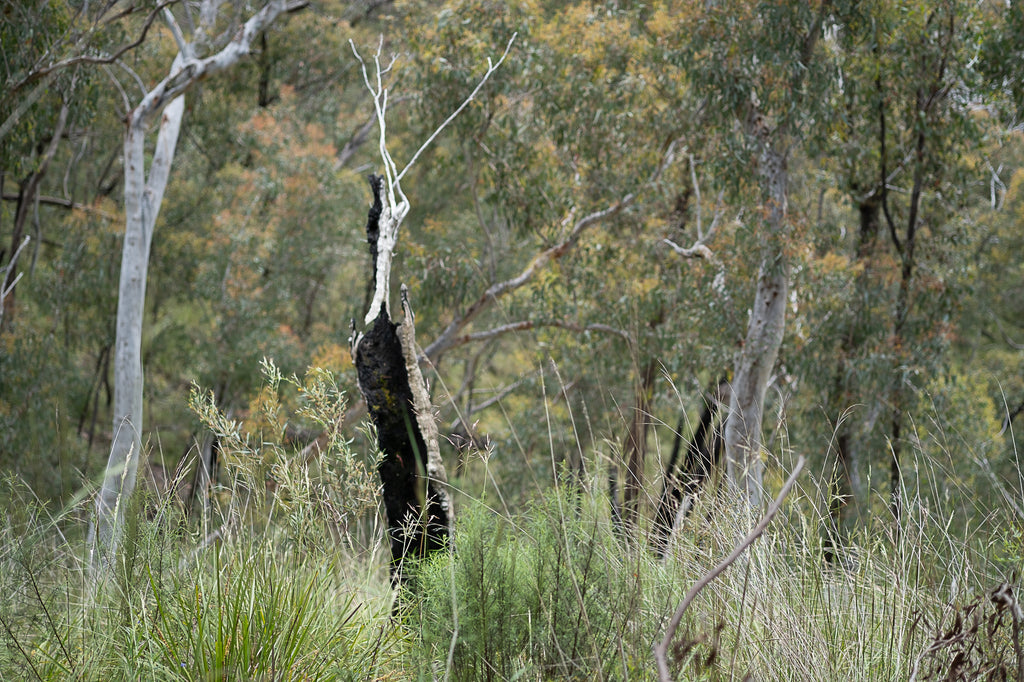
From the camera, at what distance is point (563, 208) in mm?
9062

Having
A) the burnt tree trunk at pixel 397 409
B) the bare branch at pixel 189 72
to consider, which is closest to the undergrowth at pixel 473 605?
the burnt tree trunk at pixel 397 409

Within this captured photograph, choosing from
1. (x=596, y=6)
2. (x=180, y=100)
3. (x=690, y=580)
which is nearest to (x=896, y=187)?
(x=596, y=6)

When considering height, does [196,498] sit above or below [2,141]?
below

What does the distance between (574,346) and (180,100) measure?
4.89 metres

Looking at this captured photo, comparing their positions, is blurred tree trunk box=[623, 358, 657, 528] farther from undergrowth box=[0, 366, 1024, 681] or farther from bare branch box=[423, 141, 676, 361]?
bare branch box=[423, 141, 676, 361]

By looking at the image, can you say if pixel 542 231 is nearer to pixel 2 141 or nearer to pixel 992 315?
pixel 2 141

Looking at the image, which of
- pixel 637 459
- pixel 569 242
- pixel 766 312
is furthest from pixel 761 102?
pixel 637 459

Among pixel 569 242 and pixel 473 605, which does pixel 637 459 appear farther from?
pixel 569 242

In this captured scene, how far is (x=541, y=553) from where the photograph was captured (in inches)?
74.3

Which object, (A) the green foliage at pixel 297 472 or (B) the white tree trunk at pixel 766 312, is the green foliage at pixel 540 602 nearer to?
(A) the green foliage at pixel 297 472

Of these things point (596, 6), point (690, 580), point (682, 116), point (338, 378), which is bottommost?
point (338, 378)

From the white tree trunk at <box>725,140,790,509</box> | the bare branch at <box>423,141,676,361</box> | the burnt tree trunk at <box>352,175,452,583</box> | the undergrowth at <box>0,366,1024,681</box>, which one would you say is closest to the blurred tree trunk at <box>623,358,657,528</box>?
the undergrowth at <box>0,366,1024,681</box>

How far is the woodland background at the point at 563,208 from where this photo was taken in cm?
687

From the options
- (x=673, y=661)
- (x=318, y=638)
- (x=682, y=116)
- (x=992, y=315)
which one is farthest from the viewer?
(x=992, y=315)
